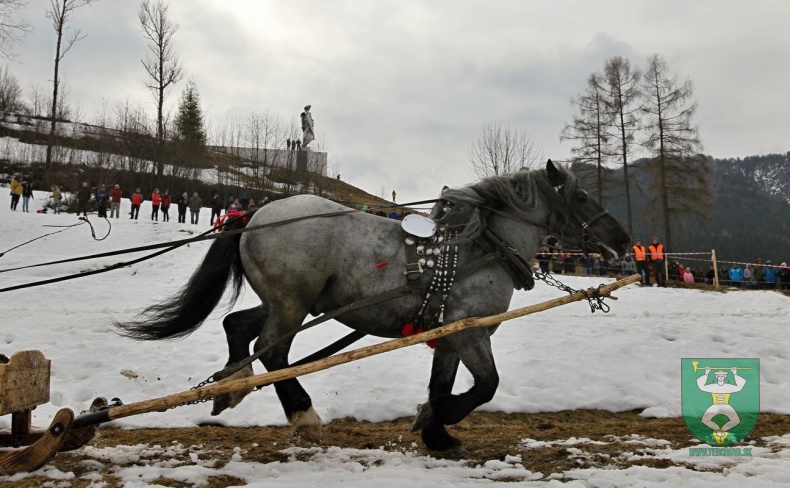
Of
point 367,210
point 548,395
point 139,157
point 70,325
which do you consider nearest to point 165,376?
point 70,325

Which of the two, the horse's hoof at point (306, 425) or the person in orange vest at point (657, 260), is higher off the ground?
the person in orange vest at point (657, 260)

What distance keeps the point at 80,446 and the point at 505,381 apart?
5276 mm

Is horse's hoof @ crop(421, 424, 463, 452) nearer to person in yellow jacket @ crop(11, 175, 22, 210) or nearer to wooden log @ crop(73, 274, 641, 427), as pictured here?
wooden log @ crop(73, 274, 641, 427)

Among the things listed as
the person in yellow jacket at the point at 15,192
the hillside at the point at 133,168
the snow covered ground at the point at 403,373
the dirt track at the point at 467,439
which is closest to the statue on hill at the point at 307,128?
the hillside at the point at 133,168

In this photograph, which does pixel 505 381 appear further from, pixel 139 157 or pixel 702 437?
pixel 139 157

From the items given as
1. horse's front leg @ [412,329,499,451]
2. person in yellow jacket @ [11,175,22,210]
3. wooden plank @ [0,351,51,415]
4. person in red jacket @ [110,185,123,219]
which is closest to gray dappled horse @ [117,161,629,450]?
horse's front leg @ [412,329,499,451]

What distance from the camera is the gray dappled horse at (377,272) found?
425cm

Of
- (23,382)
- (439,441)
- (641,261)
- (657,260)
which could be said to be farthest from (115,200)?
(439,441)

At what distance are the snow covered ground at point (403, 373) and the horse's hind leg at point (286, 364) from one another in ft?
0.71

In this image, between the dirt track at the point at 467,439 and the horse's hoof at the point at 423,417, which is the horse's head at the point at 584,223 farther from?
the horse's hoof at the point at 423,417

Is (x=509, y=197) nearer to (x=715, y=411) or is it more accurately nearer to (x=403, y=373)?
(x=715, y=411)

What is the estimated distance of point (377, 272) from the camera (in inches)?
168

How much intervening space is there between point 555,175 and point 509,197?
435mm

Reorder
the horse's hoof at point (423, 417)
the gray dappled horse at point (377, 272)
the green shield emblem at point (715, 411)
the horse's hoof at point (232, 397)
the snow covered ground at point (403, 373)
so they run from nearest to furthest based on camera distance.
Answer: the snow covered ground at point (403, 373)
the gray dappled horse at point (377, 272)
the horse's hoof at point (232, 397)
the horse's hoof at point (423, 417)
the green shield emblem at point (715, 411)
